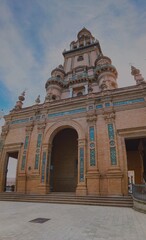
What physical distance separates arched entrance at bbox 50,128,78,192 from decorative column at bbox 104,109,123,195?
17.3 feet

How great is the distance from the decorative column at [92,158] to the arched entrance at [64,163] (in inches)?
166

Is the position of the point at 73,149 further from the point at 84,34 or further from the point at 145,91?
the point at 84,34

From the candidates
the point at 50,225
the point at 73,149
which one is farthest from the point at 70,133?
the point at 50,225

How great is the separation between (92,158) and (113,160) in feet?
5.22

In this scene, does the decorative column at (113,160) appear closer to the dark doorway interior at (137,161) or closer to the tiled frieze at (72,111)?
the tiled frieze at (72,111)

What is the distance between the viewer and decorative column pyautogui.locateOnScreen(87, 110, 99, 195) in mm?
10750

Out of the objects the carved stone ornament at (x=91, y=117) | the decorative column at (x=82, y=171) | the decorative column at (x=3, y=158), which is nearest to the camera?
the decorative column at (x=82, y=171)

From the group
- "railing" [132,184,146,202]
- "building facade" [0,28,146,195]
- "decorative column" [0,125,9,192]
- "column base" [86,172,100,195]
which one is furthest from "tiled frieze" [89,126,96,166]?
"decorative column" [0,125,9,192]

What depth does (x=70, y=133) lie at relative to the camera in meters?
17.2

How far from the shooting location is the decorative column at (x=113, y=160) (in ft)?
33.6

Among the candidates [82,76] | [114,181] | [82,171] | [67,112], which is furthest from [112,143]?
[82,76]

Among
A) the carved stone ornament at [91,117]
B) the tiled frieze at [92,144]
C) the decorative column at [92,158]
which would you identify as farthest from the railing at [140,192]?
the carved stone ornament at [91,117]

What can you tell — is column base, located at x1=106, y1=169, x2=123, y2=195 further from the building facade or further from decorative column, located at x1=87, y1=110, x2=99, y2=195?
decorative column, located at x1=87, y1=110, x2=99, y2=195

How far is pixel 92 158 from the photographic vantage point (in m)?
11.6
